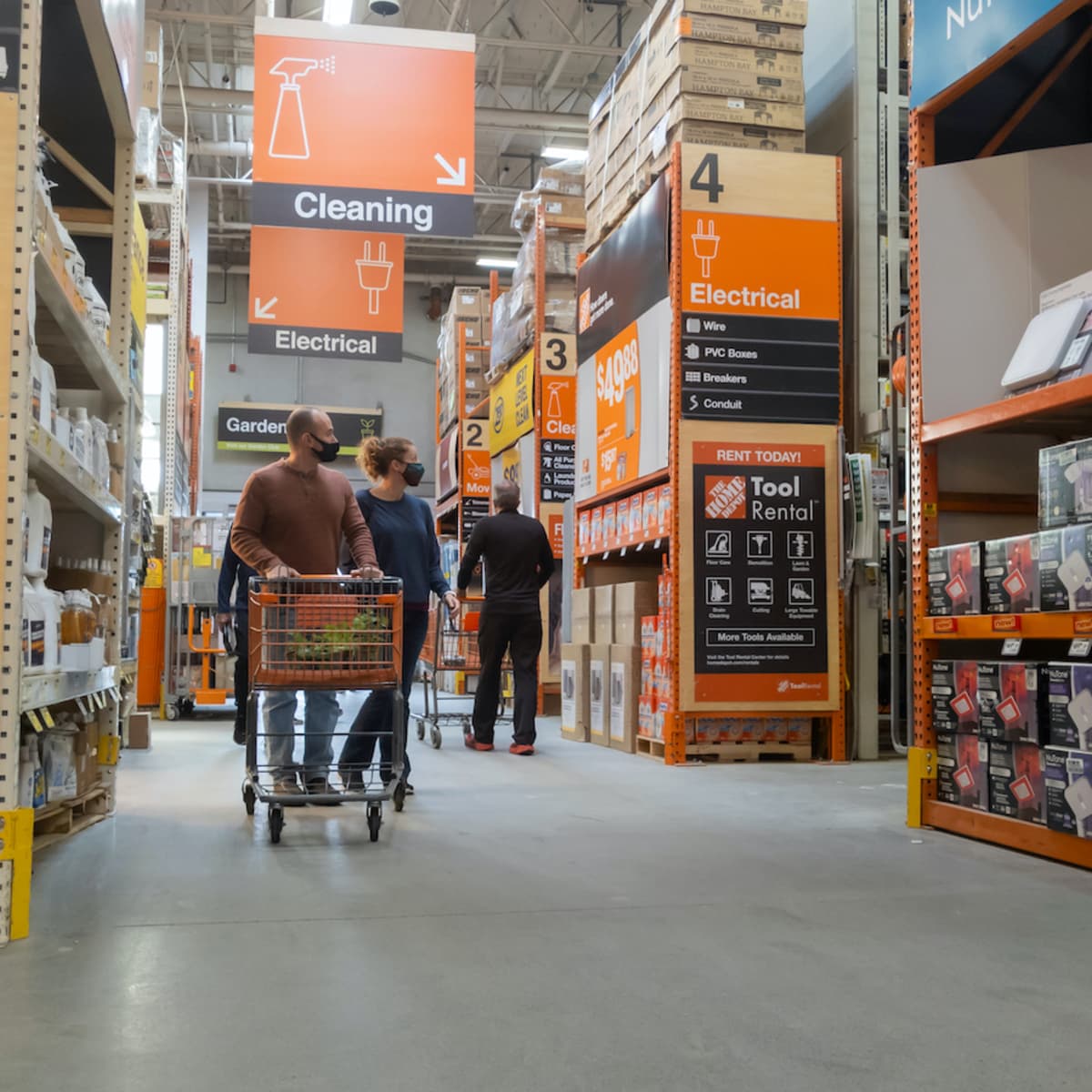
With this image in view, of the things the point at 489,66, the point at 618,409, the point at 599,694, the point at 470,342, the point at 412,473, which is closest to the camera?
the point at 412,473

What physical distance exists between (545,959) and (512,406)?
936 centimetres

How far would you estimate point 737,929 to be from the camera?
3.00m

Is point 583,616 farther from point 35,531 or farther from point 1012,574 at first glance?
point 35,531

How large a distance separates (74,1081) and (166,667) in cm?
907

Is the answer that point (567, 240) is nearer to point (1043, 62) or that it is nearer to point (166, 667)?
point (166, 667)

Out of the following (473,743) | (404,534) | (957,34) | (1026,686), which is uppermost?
(957,34)

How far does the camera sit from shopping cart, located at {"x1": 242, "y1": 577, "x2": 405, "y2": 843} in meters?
4.46

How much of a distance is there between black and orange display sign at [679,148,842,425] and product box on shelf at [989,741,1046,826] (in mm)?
3388

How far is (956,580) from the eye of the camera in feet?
14.7

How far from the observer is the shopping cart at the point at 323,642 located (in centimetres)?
446

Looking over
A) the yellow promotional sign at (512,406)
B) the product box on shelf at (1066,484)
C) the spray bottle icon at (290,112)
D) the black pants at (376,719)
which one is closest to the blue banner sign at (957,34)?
the product box on shelf at (1066,484)

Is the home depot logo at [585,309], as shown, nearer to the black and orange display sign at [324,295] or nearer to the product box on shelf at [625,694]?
the black and orange display sign at [324,295]

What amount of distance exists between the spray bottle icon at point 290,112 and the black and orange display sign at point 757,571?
10.5 feet

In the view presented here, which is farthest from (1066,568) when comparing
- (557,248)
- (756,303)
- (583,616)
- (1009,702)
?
(557,248)
